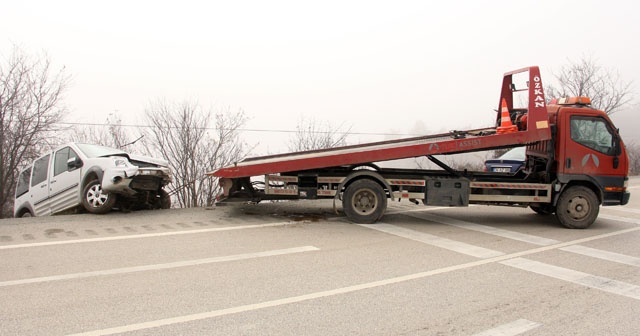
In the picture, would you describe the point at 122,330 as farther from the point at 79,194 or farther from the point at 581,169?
the point at 581,169

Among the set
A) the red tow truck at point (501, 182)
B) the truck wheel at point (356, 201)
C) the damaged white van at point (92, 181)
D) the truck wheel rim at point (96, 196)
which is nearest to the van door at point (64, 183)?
the damaged white van at point (92, 181)

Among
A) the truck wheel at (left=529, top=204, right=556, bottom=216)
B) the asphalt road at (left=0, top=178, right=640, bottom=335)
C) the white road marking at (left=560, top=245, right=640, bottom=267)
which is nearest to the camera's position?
the asphalt road at (left=0, top=178, right=640, bottom=335)

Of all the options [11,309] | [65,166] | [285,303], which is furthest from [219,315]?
[65,166]

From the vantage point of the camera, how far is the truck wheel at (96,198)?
29.5 feet

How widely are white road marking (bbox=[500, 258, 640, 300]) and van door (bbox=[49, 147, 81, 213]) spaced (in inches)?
321

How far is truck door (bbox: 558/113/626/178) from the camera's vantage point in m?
8.58

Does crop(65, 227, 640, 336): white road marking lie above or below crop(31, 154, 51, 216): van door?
below

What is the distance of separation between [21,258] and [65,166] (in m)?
4.04

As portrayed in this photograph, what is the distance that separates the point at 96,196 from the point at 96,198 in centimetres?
4

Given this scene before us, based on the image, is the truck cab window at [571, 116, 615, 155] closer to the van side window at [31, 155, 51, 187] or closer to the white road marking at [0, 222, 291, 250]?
the white road marking at [0, 222, 291, 250]

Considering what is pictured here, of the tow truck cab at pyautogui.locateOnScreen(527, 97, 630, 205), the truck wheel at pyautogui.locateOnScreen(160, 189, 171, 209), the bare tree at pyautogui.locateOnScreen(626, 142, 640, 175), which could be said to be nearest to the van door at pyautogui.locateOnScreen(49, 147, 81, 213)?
the truck wheel at pyautogui.locateOnScreen(160, 189, 171, 209)

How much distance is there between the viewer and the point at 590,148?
8.60m

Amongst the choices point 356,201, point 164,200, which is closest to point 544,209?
point 356,201

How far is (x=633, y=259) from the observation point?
258 inches
